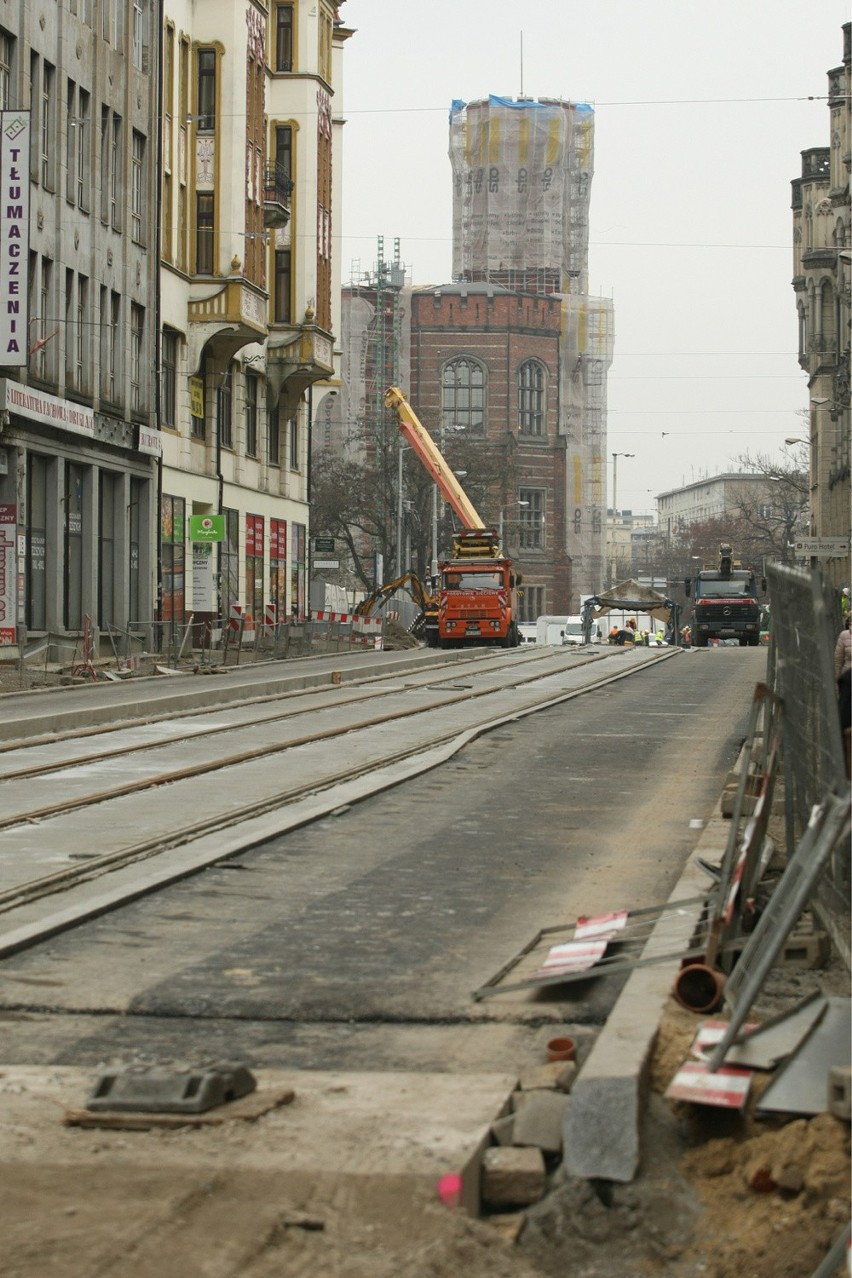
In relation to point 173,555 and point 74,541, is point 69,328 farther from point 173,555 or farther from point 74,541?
point 173,555

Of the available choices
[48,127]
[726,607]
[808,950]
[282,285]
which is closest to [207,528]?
[48,127]

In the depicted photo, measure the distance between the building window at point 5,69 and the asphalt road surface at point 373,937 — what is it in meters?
25.8

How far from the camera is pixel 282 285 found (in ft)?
199

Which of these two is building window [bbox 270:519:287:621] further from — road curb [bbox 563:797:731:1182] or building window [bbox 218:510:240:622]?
road curb [bbox 563:797:731:1182]

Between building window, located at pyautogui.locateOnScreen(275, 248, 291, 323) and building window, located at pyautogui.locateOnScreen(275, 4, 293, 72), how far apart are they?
5.79m

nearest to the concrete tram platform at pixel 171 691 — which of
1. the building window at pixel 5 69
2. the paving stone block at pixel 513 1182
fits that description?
the building window at pixel 5 69

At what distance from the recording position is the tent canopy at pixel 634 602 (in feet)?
257

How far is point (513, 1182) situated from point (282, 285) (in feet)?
186

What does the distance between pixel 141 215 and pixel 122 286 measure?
2.86 metres

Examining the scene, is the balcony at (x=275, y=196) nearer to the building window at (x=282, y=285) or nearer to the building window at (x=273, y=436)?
the building window at (x=282, y=285)

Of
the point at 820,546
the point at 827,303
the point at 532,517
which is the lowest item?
the point at 820,546

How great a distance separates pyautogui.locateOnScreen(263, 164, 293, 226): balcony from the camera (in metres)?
57.2

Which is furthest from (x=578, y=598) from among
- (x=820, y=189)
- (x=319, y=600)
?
(x=319, y=600)

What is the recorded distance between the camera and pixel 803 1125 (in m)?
5.46
